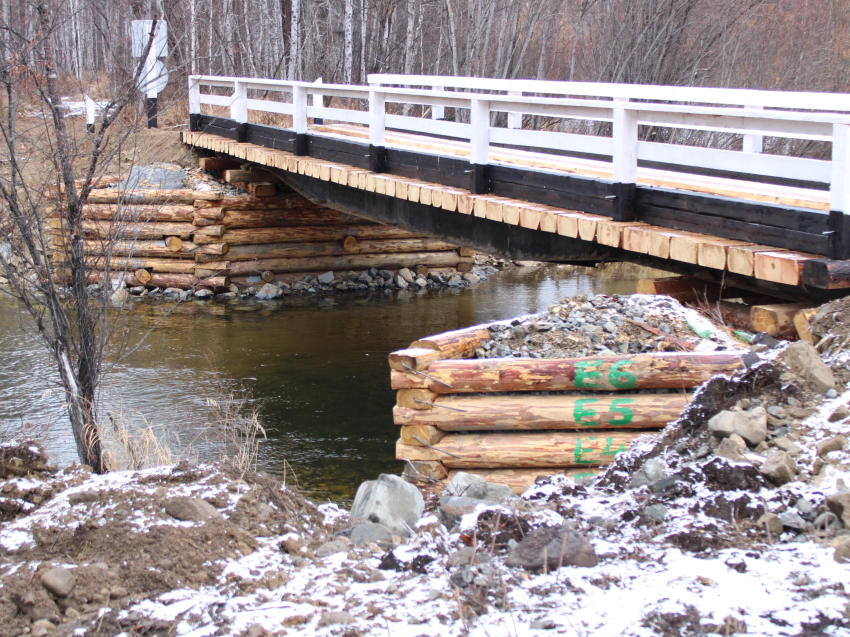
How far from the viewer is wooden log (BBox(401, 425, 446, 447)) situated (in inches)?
219

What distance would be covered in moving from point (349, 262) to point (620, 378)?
10.7m

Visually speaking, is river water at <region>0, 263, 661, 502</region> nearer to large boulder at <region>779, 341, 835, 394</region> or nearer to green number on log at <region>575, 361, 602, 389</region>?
green number on log at <region>575, 361, 602, 389</region>

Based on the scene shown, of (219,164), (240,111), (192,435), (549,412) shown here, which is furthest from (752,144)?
(219,164)

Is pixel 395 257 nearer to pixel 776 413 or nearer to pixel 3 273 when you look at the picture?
pixel 3 273

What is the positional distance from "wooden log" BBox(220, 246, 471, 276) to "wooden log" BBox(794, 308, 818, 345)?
11.1 metres

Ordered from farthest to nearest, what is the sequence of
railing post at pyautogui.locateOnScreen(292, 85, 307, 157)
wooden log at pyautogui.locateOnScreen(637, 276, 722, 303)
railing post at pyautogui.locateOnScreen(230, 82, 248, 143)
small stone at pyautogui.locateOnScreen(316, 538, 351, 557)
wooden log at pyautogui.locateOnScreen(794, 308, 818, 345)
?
railing post at pyautogui.locateOnScreen(230, 82, 248, 143), railing post at pyautogui.locateOnScreen(292, 85, 307, 157), wooden log at pyautogui.locateOnScreen(637, 276, 722, 303), wooden log at pyautogui.locateOnScreen(794, 308, 818, 345), small stone at pyautogui.locateOnScreen(316, 538, 351, 557)

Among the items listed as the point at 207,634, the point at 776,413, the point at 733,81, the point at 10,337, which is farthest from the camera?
the point at 733,81

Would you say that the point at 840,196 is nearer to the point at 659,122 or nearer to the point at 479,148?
the point at 659,122

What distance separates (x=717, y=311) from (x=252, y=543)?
3.85 m

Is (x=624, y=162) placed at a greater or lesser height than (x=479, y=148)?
lesser

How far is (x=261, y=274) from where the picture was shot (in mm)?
14961

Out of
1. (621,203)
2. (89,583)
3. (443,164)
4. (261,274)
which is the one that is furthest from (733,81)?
(89,583)

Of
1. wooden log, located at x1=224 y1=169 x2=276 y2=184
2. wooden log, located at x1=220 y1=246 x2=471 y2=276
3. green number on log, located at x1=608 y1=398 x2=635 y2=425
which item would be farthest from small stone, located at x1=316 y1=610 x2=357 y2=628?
wooden log, located at x1=224 y1=169 x2=276 y2=184

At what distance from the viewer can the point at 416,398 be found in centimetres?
556
